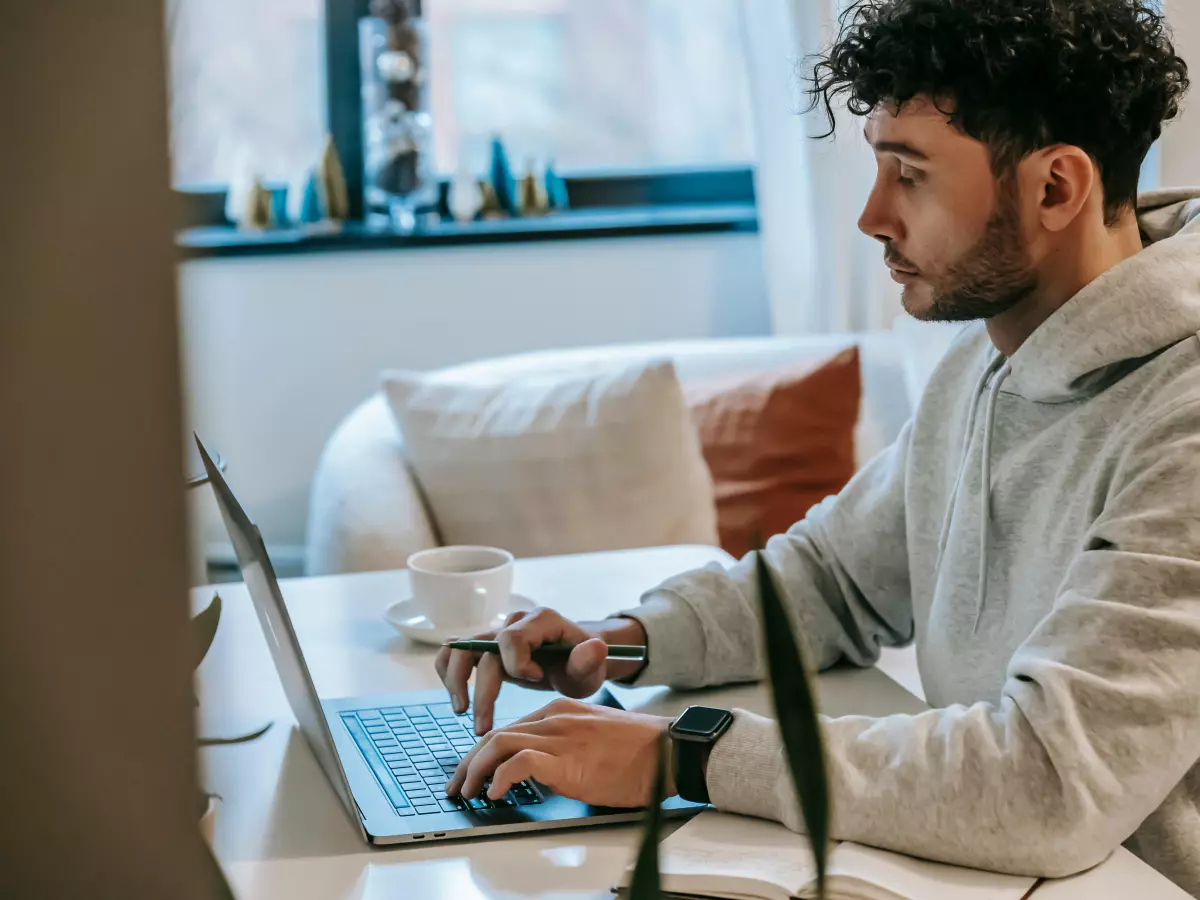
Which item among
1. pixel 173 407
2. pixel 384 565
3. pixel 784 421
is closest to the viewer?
pixel 173 407

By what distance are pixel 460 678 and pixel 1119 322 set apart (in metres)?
0.56

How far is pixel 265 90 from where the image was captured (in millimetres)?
2949

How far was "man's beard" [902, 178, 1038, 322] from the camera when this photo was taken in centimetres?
109

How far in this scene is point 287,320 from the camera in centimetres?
280

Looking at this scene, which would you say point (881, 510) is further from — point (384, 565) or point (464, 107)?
point (464, 107)

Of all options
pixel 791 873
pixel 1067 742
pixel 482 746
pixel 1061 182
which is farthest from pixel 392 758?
pixel 1061 182

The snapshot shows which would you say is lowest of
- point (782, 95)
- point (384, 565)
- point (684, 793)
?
point (684, 793)

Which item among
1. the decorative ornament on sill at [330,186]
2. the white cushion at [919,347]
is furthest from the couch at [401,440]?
the decorative ornament on sill at [330,186]

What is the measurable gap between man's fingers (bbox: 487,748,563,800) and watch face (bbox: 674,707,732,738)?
9 centimetres

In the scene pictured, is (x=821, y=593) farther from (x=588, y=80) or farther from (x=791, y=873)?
(x=588, y=80)

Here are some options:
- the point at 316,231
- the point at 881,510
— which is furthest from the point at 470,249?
the point at 881,510

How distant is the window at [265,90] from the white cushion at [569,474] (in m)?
1.11

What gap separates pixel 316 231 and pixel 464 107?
0.48 m

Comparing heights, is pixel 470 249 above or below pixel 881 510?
above
